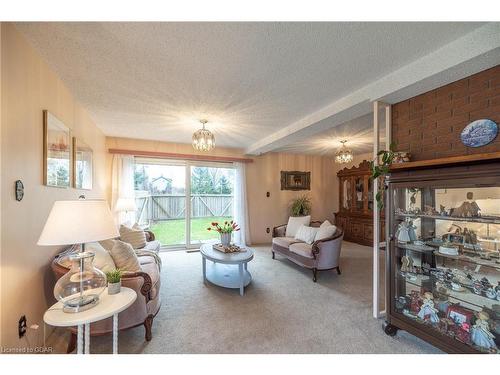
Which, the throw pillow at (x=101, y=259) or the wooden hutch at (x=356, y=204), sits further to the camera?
the wooden hutch at (x=356, y=204)

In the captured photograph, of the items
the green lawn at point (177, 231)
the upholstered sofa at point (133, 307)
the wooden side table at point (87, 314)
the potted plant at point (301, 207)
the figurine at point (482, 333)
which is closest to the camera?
the wooden side table at point (87, 314)

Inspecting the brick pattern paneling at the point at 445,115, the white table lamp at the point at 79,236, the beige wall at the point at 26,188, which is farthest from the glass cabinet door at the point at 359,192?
the beige wall at the point at 26,188

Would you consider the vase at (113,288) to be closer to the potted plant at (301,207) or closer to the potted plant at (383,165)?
the potted plant at (383,165)

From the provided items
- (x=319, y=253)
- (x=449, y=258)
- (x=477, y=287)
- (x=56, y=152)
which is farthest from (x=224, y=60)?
(x=319, y=253)

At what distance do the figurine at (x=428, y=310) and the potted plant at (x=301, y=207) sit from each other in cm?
385

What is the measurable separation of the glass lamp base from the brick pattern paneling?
2.83 m

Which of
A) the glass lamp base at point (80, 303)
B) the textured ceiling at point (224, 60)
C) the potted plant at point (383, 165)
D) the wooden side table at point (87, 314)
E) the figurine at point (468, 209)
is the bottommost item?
the wooden side table at point (87, 314)

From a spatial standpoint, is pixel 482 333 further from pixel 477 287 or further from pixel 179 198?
pixel 179 198

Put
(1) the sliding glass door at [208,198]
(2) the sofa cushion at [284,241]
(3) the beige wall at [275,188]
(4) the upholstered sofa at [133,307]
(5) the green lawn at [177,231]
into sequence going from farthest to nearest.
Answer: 1. (3) the beige wall at [275,188]
2. (1) the sliding glass door at [208,198]
3. (5) the green lawn at [177,231]
4. (2) the sofa cushion at [284,241]
5. (4) the upholstered sofa at [133,307]

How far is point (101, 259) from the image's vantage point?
192cm

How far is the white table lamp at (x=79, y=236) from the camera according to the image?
48.2 inches

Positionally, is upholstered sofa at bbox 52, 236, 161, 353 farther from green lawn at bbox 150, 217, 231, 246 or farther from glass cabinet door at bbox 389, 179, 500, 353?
green lawn at bbox 150, 217, 231, 246
